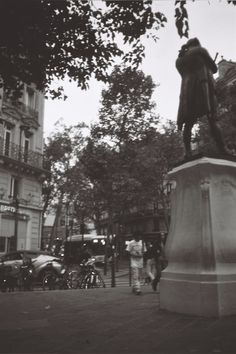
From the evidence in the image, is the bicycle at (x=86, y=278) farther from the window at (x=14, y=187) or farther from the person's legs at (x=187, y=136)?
the window at (x=14, y=187)

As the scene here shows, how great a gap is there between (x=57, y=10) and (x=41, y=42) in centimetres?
84

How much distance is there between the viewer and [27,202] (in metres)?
31.5

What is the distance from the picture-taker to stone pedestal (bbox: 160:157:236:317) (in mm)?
5762

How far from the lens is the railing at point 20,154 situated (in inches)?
1179

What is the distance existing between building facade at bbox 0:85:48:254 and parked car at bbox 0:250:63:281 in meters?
10.4

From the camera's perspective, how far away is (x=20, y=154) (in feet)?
102

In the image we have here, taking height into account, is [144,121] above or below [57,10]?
above

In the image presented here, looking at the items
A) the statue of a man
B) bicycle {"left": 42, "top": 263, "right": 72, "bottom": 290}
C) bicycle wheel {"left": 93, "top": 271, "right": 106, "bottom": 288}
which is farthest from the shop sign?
the statue of a man

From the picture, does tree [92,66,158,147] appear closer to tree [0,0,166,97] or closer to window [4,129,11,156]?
window [4,129,11,156]

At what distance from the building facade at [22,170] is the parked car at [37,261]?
10407 mm

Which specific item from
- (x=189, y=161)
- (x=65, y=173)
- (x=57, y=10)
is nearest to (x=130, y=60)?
(x=57, y=10)

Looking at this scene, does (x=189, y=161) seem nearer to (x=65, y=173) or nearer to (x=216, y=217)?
(x=216, y=217)

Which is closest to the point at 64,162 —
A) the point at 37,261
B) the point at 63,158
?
the point at 63,158

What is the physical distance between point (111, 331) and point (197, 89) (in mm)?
4072
